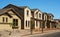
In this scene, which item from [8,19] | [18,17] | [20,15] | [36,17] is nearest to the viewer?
[8,19]

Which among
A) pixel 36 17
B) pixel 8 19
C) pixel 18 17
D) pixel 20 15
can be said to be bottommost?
pixel 8 19

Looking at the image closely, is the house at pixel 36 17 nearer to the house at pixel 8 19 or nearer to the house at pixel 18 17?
the house at pixel 18 17

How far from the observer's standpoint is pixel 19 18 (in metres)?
53.1

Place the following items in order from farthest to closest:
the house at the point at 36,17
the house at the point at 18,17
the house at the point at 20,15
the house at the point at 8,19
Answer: the house at the point at 36,17, the house at the point at 20,15, the house at the point at 18,17, the house at the point at 8,19

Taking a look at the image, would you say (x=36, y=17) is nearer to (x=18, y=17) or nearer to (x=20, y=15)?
(x=20, y=15)

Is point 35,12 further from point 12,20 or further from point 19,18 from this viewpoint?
point 12,20

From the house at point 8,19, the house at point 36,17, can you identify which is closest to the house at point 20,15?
the house at point 8,19

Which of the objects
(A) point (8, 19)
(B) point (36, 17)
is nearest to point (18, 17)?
(A) point (8, 19)

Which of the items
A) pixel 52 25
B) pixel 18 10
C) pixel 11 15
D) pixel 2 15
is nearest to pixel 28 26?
pixel 18 10

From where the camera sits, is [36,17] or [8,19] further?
[36,17]

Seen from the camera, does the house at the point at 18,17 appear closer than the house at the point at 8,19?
No

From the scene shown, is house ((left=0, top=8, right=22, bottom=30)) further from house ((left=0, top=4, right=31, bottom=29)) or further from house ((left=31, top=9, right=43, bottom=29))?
house ((left=31, top=9, right=43, bottom=29))

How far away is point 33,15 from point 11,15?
16312 millimetres

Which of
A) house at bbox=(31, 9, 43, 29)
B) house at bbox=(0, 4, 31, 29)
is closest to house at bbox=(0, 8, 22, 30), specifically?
house at bbox=(0, 4, 31, 29)
